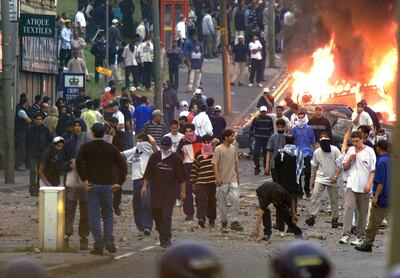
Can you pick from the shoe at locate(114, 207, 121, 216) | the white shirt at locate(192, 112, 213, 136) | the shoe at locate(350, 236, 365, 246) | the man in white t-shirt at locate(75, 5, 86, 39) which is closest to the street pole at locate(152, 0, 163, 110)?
the white shirt at locate(192, 112, 213, 136)

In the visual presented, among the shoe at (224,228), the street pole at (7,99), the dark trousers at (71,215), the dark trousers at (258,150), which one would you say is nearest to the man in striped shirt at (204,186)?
the shoe at (224,228)

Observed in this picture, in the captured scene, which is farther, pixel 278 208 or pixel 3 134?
pixel 3 134

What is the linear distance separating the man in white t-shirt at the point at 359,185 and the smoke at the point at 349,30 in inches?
294

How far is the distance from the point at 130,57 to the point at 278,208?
23.9 m

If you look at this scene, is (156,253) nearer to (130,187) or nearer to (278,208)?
(278,208)

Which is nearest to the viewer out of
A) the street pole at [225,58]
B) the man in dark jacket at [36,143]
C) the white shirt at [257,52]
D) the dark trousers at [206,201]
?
the dark trousers at [206,201]

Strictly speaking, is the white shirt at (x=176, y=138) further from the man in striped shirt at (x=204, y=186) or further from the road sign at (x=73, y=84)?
the road sign at (x=73, y=84)

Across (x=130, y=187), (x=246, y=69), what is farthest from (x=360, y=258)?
(x=246, y=69)

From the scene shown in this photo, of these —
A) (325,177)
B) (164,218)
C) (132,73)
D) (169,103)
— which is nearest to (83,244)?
(164,218)

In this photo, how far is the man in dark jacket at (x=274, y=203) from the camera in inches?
714

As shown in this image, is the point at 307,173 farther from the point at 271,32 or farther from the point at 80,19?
the point at 271,32

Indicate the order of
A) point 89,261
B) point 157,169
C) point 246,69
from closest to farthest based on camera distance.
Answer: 1. point 89,261
2. point 157,169
3. point 246,69

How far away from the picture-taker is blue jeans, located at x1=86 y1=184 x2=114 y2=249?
623 inches

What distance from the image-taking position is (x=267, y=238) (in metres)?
18.3
